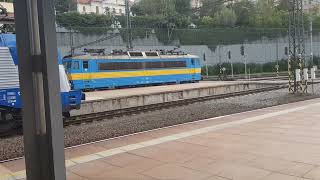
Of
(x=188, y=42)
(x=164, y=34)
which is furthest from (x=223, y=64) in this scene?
(x=164, y=34)

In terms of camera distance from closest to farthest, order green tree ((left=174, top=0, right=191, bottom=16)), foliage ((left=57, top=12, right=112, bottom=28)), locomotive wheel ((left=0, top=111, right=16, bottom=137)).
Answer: locomotive wheel ((left=0, top=111, right=16, bottom=137)) < foliage ((left=57, top=12, right=112, bottom=28)) < green tree ((left=174, top=0, right=191, bottom=16))

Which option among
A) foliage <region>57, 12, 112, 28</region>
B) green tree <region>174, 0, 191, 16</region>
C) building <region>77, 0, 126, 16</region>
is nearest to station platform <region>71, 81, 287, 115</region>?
foliage <region>57, 12, 112, 28</region>

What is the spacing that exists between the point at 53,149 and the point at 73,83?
26812mm

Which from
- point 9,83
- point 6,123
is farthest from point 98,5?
point 9,83

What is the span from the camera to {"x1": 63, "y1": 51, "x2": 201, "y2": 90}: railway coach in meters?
30.5

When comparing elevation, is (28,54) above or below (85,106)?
above

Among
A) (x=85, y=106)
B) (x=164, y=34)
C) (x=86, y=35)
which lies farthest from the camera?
(x=164, y=34)

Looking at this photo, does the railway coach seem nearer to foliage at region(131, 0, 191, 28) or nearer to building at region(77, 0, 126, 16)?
foliage at region(131, 0, 191, 28)

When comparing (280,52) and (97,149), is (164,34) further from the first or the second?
(97,149)

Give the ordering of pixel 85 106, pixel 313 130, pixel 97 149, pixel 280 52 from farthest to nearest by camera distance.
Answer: pixel 280 52, pixel 85 106, pixel 313 130, pixel 97 149

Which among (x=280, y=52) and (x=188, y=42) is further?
(x=280, y=52)

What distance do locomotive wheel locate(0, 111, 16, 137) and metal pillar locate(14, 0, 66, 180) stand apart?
10084 millimetres

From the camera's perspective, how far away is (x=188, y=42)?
57.8 metres

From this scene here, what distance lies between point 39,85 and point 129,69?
29.8 metres
